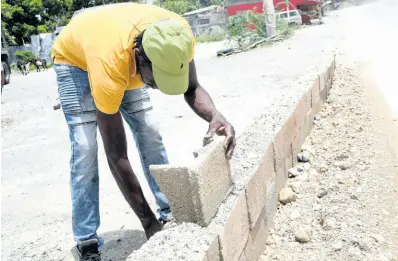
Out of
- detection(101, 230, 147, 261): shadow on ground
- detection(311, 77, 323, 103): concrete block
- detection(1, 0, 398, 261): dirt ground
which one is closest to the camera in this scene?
detection(101, 230, 147, 261): shadow on ground

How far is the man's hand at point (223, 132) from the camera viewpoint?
2106 mm

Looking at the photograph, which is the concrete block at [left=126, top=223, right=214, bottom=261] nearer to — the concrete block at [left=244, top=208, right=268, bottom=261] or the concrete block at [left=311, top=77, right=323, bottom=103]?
the concrete block at [left=244, top=208, right=268, bottom=261]

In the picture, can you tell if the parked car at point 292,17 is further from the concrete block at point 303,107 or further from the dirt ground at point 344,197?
the concrete block at point 303,107

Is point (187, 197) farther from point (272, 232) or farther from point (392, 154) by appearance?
point (392, 154)

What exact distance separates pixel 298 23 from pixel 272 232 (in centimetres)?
1807

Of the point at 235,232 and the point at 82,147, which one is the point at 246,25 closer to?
the point at 82,147

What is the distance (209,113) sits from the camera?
231 centimetres

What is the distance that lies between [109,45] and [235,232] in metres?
1.01

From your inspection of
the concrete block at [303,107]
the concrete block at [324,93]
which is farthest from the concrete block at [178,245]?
the concrete block at [324,93]

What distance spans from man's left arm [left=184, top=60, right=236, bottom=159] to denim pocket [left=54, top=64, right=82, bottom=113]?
601mm

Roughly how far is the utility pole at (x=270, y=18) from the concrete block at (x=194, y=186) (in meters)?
12.7

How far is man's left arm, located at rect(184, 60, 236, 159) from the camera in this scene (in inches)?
84.4

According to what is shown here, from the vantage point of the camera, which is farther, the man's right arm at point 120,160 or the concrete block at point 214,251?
the man's right arm at point 120,160

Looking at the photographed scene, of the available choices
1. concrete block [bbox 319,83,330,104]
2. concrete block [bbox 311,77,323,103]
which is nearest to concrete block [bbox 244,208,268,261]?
concrete block [bbox 311,77,323,103]
